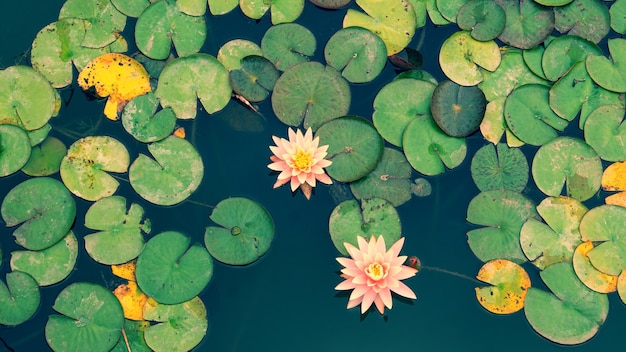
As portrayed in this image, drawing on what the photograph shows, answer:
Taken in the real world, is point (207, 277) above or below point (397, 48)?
below

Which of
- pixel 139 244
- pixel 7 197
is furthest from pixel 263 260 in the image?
pixel 7 197

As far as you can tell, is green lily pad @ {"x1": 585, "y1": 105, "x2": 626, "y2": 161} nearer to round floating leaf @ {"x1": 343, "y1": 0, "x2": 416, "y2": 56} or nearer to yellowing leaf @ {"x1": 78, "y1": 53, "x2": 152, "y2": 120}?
round floating leaf @ {"x1": 343, "y1": 0, "x2": 416, "y2": 56}

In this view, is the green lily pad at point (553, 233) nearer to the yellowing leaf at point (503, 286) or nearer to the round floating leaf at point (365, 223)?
the yellowing leaf at point (503, 286)

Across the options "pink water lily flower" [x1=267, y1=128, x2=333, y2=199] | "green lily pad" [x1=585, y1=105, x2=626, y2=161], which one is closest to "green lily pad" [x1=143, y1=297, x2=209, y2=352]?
"pink water lily flower" [x1=267, y1=128, x2=333, y2=199]

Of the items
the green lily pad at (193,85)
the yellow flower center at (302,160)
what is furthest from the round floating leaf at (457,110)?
the green lily pad at (193,85)

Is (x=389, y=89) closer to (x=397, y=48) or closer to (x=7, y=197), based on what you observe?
(x=397, y=48)

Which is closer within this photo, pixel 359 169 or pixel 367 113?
pixel 359 169

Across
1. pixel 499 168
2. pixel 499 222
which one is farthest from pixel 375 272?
pixel 499 168
